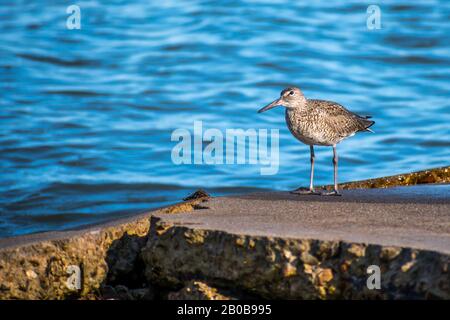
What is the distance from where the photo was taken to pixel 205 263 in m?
5.57

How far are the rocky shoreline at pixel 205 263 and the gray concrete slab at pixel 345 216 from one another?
0.04m

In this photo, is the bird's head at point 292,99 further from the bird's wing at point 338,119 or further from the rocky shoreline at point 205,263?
the rocky shoreline at point 205,263

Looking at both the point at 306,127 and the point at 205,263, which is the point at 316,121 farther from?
the point at 205,263

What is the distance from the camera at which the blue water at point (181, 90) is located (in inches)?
498

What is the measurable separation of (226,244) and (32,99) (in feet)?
37.4

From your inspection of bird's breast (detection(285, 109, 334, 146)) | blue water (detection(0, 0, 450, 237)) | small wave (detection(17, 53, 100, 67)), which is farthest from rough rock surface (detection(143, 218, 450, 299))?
small wave (detection(17, 53, 100, 67))

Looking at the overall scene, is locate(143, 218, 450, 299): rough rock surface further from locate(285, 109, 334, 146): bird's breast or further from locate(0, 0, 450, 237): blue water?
locate(0, 0, 450, 237): blue water

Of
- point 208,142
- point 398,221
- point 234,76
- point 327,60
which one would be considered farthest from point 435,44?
point 398,221

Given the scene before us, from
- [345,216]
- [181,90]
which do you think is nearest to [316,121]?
[345,216]

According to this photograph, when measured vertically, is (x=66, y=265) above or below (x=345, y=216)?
below

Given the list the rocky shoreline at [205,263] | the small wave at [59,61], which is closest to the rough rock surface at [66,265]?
the rocky shoreline at [205,263]

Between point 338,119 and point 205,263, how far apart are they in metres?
2.74

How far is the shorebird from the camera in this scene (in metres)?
7.75

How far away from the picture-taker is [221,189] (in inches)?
490
